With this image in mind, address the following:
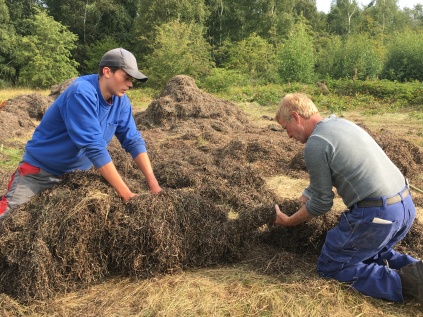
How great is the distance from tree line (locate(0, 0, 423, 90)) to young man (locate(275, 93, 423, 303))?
1949 centimetres

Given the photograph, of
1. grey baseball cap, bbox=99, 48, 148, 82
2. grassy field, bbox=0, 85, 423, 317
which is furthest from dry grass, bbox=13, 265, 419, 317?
grey baseball cap, bbox=99, 48, 148, 82

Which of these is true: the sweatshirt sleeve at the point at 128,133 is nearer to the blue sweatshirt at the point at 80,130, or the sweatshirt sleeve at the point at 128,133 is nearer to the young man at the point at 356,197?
the blue sweatshirt at the point at 80,130

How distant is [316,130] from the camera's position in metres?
2.88

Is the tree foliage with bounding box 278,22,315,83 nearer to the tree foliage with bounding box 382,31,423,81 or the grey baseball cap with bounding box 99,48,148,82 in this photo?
the tree foliage with bounding box 382,31,423,81

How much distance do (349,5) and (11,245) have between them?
57074 mm

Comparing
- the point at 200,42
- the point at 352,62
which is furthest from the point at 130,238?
the point at 200,42

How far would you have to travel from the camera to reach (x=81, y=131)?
301 cm

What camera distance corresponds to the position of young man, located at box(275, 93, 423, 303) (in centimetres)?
283

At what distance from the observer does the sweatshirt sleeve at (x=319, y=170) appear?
9.22ft

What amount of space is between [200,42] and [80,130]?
31.9m

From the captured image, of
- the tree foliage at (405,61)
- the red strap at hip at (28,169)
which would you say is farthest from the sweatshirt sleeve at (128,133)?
the tree foliage at (405,61)

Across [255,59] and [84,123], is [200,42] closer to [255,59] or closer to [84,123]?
[255,59]

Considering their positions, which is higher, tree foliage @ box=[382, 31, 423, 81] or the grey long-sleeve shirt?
tree foliage @ box=[382, 31, 423, 81]

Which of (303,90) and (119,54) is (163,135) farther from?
(303,90)
